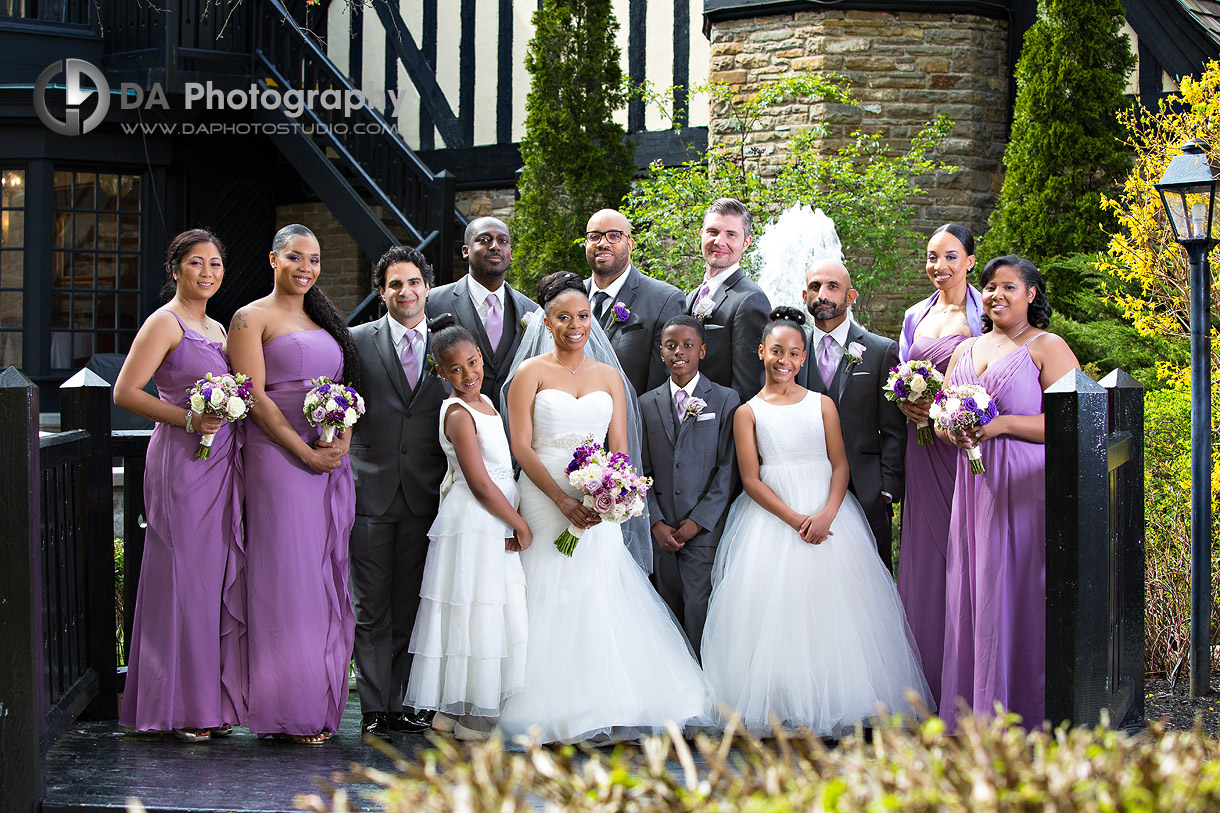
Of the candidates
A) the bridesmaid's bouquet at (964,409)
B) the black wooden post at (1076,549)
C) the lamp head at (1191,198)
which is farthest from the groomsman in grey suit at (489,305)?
the lamp head at (1191,198)

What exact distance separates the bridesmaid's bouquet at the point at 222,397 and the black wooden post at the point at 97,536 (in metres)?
0.74

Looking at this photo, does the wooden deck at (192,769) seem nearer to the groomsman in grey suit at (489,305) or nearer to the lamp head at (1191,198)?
the groomsman in grey suit at (489,305)

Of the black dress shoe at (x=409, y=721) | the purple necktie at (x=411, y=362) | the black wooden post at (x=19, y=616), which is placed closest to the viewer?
the black wooden post at (x=19, y=616)

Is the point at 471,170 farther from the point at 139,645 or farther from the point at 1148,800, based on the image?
the point at 1148,800

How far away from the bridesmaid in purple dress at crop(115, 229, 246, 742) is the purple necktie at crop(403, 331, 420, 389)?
2.49ft

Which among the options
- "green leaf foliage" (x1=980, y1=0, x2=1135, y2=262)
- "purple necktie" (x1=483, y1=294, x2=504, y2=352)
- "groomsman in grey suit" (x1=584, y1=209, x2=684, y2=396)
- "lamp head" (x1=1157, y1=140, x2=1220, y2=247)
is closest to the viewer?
"purple necktie" (x1=483, y1=294, x2=504, y2=352)

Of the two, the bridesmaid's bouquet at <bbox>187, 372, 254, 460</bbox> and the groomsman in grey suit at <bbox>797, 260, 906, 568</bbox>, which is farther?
the groomsman in grey suit at <bbox>797, 260, 906, 568</bbox>

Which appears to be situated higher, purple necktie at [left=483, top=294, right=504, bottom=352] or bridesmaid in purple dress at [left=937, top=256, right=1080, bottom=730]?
purple necktie at [left=483, top=294, right=504, bottom=352]

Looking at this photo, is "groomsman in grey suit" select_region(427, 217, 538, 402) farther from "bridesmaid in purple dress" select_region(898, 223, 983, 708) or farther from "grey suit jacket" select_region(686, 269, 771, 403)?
"bridesmaid in purple dress" select_region(898, 223, 983, 708)

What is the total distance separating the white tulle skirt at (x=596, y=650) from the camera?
4.45 metres

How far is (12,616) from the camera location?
3.77 meters

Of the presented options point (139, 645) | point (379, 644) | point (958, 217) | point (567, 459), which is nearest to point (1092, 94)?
point (958, 217)

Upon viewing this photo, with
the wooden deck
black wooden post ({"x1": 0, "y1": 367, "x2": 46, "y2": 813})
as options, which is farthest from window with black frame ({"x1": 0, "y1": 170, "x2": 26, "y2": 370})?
black wooden post ({"x1": 0, "y1": 367, "x2": 46, "y2": 813})

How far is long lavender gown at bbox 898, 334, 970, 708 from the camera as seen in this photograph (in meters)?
5.11
